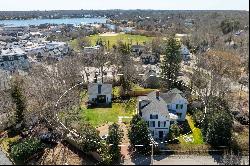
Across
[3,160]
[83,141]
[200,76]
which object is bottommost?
[3,160]

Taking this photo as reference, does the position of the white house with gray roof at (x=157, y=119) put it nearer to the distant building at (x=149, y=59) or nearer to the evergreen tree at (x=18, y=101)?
the evergreen tree at (x=18, y=101)

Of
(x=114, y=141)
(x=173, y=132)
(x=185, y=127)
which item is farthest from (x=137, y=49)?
(x=114, y=141)

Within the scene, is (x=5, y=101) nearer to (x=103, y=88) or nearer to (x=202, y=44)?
(x=103, y=88)

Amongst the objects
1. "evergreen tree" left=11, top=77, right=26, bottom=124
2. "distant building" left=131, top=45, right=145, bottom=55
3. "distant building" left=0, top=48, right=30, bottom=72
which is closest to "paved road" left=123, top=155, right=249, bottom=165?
"evergreen tree" left=11, top=77, right=26, bottom=124

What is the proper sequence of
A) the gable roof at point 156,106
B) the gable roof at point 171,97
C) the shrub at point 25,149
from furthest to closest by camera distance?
the gable roof at point 171,97 < the gable roof at point 156,106 < the shrub at point 25,149

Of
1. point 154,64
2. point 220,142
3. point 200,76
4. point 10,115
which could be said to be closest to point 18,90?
point 10,115

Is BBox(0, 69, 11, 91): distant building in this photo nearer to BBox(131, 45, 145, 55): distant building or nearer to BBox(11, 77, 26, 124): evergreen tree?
BBox(11, 77, 26, 124): evergreen tree

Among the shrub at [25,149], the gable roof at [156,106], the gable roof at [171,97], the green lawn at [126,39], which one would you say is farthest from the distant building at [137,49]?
the shrub at [25,149]
